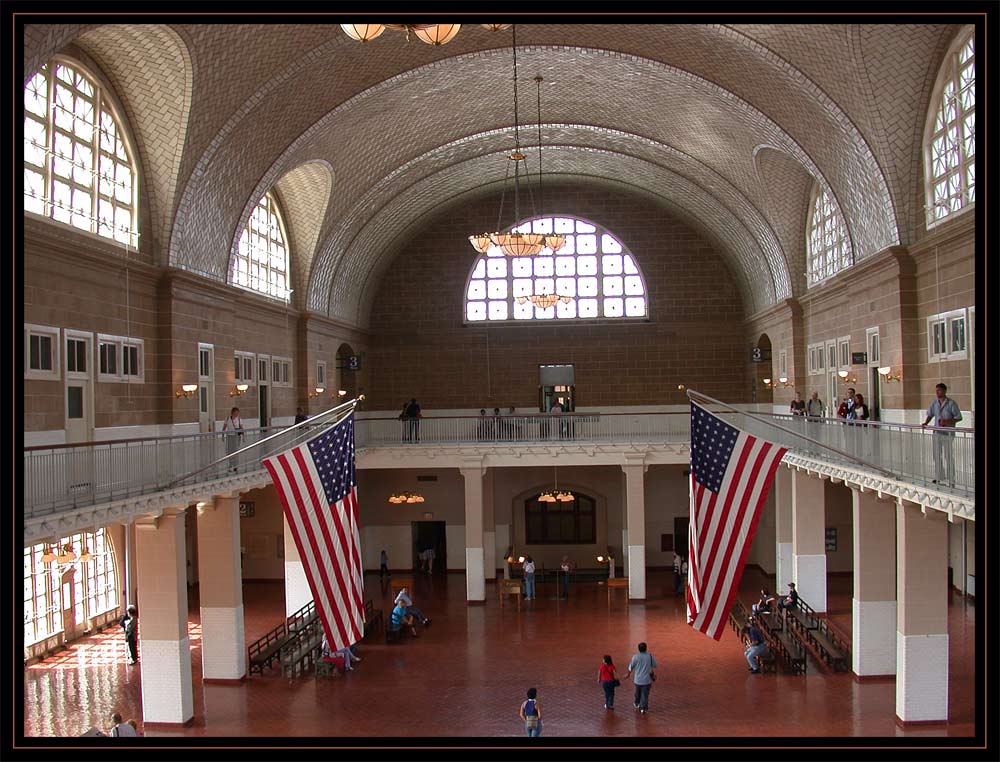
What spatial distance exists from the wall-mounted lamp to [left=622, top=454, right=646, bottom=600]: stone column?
29.1ft

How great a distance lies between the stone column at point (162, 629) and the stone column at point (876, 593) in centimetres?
1269

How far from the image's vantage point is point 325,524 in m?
11.1

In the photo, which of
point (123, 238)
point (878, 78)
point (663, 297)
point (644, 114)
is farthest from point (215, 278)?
point (663, 297)

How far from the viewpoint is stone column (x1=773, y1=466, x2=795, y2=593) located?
27453mm

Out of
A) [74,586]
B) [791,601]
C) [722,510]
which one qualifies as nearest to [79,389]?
[74,586]

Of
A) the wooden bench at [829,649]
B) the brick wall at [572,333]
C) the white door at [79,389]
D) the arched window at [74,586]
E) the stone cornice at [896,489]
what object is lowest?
the wooden bench at [829,649]

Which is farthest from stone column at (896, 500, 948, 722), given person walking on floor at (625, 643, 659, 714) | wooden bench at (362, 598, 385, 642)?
wooden bench at (362, 598, 385, 642)

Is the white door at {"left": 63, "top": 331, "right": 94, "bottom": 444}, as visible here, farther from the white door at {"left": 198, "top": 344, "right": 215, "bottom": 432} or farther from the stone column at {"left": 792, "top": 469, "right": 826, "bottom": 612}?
the stone column at {"left": 792, "top": 469, "right": 826, "bottom": 612}

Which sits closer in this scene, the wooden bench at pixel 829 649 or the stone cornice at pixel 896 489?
the stone cornice at pixel 896 489

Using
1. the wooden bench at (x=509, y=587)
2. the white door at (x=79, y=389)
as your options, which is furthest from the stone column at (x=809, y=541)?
the white door at (x=79, y=389)

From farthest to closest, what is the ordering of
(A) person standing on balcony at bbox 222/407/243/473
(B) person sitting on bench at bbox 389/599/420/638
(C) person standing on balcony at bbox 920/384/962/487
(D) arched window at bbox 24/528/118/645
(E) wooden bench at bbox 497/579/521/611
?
(E) wooden bench at bbox 497/579/521/611 → (B) person sitting on bench at bbox 389/599/420/638 → (D) arched window at bbox 24/528/118/645 → (A) person standing on balcony at bbox 222/407/243/473 → (C) person standing on balcony at bbox 920/384/962/487

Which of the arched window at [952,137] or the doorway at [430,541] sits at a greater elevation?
the arched window at [952,137]

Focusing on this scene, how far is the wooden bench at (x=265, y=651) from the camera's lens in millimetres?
19688

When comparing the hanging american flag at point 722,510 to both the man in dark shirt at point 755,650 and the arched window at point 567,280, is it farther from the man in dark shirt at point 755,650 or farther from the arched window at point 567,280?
the arched window at point 567,280
